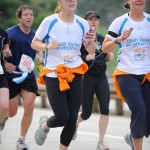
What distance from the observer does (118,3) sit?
220 ft

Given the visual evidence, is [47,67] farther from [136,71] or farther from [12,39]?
[12,39]

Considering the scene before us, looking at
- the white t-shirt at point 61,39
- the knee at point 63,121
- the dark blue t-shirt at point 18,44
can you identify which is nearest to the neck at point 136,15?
the white t-shirt at point 61,39

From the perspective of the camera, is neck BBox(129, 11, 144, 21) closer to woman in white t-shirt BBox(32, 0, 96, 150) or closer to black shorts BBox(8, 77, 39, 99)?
woman in white t-shirt BBox(32, 0, 96, 150)

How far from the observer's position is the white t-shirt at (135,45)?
8.66 meters

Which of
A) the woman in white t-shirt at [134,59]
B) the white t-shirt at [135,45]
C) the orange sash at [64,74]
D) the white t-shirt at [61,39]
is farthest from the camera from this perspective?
the white t-shirt at [61,39]

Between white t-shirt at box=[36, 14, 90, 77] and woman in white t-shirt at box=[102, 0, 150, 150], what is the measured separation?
16.4 inches

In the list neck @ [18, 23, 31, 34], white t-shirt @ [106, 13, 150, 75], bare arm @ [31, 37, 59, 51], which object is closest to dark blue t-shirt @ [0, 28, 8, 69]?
neck @ [18, 23, 31, 34]

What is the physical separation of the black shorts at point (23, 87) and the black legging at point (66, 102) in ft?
5.57

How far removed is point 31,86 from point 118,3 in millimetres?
56731

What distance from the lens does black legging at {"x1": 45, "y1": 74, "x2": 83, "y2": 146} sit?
888 centimetres

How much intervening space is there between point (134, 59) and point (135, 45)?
158mm

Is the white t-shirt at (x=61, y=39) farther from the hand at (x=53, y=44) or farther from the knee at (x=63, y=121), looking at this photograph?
the knee at (x=63, y=121)

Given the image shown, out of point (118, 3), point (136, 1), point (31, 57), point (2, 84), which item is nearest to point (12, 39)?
point (31, 57)

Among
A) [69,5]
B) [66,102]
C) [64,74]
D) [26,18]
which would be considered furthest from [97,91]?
[69,5]
